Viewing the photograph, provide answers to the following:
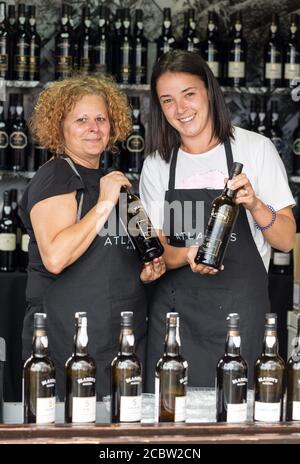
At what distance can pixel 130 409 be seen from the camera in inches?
75.1

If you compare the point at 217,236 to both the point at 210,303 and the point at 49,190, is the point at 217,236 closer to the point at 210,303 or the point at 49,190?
the point at 210,303

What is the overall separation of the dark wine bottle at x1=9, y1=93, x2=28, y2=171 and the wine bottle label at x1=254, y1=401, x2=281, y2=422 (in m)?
2.90

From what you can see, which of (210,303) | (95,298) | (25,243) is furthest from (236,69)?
(95,298)

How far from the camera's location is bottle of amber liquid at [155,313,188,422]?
1.93 m

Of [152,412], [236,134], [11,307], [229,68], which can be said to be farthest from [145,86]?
[152,412]

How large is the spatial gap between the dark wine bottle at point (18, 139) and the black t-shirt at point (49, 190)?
1968 millimetres

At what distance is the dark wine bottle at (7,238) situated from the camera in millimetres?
4582

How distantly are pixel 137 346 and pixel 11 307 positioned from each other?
1.75 meters

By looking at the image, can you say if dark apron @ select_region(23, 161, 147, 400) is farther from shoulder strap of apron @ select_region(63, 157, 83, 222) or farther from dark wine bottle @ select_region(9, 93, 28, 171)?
dark wine bottle @ select_region(9, 93, 28, 171)

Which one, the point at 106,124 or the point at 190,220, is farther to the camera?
the point at 190,220

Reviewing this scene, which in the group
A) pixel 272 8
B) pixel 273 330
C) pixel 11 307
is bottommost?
pixel 11 307

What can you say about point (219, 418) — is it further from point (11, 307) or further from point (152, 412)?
point (11, 307)

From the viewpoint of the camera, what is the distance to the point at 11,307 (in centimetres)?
438
